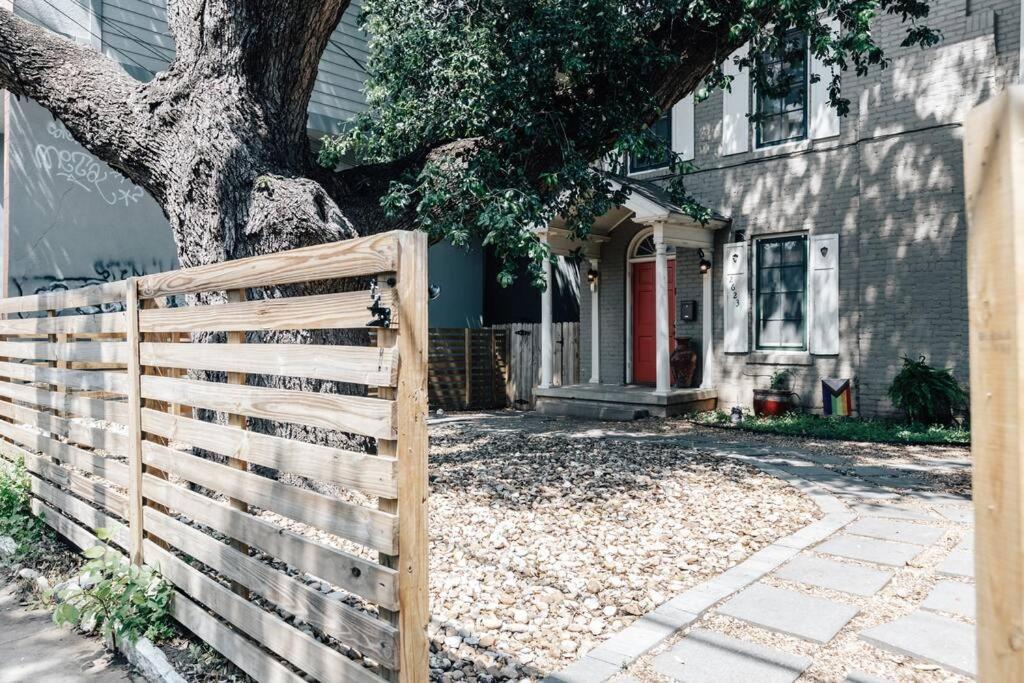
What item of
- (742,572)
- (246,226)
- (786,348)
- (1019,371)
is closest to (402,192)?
(246,226)

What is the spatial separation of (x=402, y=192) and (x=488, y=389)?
8.00 m

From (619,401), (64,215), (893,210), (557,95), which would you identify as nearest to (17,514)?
(557,95)

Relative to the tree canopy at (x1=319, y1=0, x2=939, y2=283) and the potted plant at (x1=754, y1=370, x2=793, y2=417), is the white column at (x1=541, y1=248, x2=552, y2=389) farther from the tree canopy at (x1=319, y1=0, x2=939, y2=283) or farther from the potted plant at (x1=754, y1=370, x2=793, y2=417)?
the tree canopy at (x1=319, y1=0, x2=939, y2=283)

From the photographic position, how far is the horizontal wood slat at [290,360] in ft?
6.23

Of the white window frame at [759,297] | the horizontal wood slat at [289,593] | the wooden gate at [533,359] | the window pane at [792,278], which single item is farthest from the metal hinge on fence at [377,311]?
the wooden gate at [533,359]

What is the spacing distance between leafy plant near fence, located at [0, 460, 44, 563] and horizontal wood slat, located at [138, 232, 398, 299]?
8.06 ft

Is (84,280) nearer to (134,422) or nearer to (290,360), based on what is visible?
(134,422)

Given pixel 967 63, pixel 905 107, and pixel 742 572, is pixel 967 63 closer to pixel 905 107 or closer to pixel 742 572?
pixel 905 107

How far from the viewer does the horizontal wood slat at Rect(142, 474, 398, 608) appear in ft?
6.16

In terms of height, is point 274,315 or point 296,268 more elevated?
point 296,268

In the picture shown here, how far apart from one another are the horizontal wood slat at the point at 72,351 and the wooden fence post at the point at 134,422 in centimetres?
12

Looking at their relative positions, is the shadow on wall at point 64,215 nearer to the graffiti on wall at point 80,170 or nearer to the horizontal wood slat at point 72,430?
the graffiti on wall at point 80,170

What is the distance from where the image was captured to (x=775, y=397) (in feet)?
32.6

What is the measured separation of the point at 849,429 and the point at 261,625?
8.10 metres
